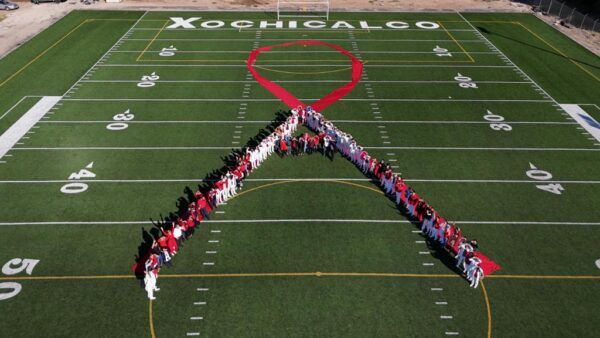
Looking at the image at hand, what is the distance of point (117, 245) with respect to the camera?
49.6 ft

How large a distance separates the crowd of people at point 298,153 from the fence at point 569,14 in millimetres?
25612

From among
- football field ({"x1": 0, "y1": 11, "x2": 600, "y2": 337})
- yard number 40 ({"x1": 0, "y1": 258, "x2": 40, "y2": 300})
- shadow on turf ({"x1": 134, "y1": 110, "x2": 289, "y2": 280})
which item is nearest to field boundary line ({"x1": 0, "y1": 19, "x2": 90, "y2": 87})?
football field ({"x1": 0, "y1": 11, "x2": 600, "y2": 337})

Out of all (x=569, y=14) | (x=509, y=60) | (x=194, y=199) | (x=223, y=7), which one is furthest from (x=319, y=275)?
(x=569, y=14)

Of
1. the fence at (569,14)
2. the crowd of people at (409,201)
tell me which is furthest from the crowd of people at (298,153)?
the fence at (569,14)

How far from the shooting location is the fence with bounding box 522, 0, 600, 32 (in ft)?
114

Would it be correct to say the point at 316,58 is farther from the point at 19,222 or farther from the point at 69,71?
the point at 19,222

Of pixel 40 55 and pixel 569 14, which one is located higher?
pixel 569 14

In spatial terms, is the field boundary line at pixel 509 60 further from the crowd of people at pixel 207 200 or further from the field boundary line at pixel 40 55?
the field boundary line at pixel 40 55

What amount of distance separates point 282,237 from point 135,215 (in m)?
5.44

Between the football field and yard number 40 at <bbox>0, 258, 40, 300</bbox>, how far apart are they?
0.09 meters

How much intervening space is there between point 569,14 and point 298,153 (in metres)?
28.9

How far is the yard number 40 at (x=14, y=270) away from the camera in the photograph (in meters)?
13.4

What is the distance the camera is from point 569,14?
35.9m

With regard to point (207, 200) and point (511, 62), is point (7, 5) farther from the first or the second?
point (511, 62)
